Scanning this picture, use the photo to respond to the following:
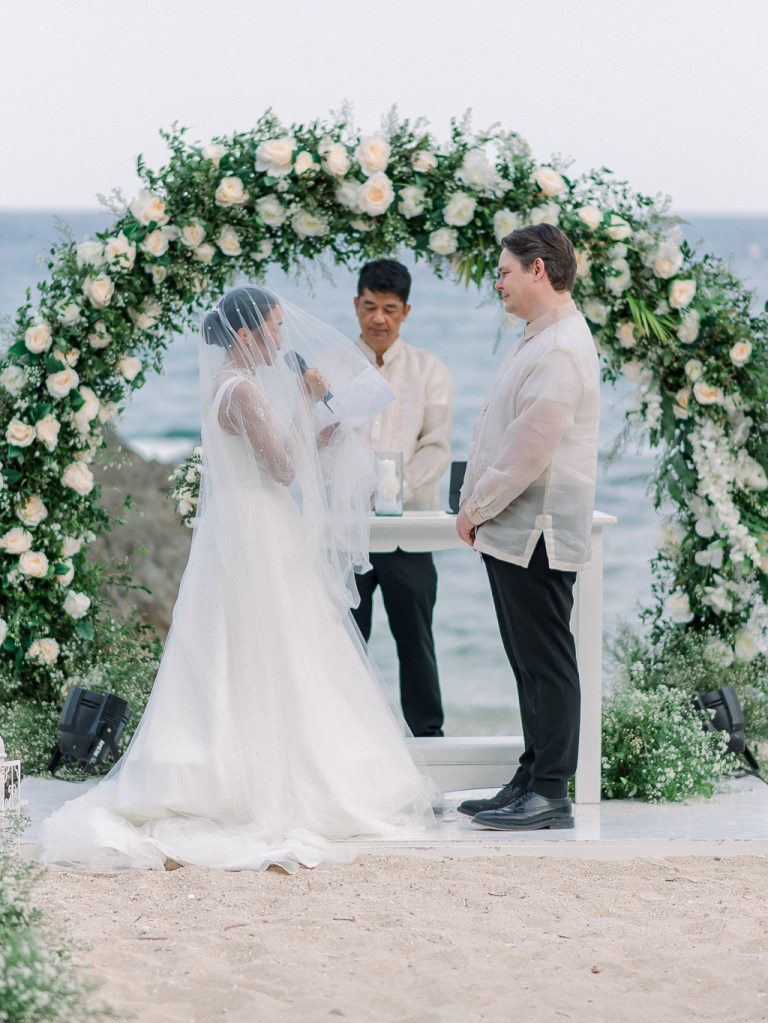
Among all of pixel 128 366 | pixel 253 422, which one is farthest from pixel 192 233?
pixel 253 422

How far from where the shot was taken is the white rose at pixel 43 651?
17.1 ft

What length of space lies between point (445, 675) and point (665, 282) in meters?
7.26

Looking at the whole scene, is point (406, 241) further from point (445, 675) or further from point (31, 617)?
point (445, 675)

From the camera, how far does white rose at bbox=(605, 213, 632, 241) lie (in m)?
5.13

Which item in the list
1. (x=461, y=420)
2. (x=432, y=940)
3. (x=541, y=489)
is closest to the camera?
(x=432, y=940)

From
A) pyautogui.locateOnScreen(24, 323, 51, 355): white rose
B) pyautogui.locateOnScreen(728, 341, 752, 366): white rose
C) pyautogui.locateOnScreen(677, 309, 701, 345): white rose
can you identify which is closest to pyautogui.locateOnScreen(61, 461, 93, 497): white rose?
pyautogui.locateOnScreen(24, 323, 51, 355): white rose

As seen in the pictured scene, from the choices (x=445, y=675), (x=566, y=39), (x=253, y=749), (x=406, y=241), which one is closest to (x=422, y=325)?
(x=566, y=39)

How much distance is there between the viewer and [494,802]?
4461mm

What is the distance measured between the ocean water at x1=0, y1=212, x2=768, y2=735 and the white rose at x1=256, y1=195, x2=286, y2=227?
27 cm

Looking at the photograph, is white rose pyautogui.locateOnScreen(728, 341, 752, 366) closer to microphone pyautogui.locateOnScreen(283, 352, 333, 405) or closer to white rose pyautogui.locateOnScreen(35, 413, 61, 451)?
microphone pyautogui.locateOnScreen(283, 352, 333, 405)

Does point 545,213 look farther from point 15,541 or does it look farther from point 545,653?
point 15,541

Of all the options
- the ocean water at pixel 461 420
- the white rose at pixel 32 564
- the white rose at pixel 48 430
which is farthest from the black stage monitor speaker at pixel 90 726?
the ocean water at pixel 461 420

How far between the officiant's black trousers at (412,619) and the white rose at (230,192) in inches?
62.0

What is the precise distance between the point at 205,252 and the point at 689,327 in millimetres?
2039
